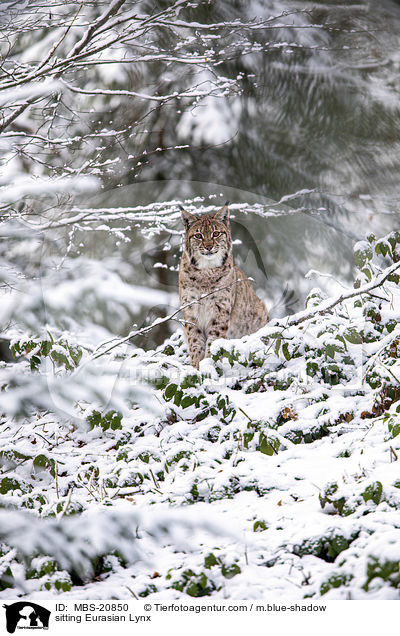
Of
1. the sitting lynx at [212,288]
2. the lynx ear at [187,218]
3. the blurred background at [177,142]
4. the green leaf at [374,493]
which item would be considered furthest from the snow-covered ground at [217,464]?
the lynx ear at [187,218]

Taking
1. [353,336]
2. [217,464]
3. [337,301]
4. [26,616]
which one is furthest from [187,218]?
[26,616]

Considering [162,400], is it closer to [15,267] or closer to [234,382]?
[234,382]

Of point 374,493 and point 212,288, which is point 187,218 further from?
point 374,493

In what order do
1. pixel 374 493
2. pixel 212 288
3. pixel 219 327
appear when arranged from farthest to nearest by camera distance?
pixel 219 327 < pixel 212 288 < pixel 374 493

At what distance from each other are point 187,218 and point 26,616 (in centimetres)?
213

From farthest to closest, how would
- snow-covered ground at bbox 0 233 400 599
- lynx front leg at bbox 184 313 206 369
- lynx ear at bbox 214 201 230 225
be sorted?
lynx front leg at bbox 184 313 206 369, lynx ear at bbox 214 201 230 225, snow-covered ground at bbox 0 233 400 599

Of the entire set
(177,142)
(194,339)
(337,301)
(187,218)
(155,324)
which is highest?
(177,142)

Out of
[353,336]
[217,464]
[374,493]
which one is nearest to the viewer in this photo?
[374,493]

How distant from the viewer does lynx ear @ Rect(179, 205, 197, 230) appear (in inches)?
120

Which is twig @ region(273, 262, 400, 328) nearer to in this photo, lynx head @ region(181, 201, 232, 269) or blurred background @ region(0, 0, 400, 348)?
blurred background @ region(0, 0, 400, 348)

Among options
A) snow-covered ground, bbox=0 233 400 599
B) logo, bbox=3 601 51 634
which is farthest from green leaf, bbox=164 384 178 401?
logo, bbox=3 601 51 634

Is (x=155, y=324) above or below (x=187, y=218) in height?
below

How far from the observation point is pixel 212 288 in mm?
3277

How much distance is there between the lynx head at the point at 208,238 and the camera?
3.07 meters
